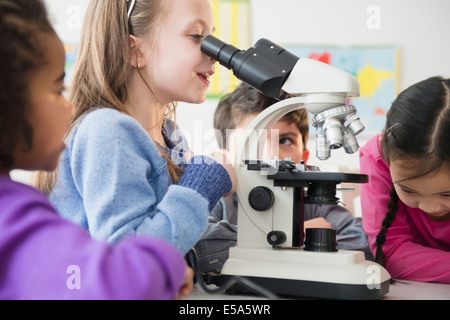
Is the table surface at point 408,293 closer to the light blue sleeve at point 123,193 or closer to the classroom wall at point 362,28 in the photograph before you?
the light blue sleeve at point 123,193

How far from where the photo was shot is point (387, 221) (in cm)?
125

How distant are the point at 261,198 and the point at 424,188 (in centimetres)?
38

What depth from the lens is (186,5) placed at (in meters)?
1.14

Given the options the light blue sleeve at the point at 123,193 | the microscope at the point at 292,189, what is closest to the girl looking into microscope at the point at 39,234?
the light blue sleeve at the point at 123,193

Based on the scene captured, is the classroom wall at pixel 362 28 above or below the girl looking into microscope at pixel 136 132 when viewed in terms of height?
above

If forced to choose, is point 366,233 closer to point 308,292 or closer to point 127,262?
point 308,292

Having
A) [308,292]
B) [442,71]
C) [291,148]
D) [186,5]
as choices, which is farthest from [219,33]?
[308,292]

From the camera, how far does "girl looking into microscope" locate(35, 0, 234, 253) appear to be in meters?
0.88

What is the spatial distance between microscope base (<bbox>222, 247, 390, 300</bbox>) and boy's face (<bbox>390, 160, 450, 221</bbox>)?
261 mm

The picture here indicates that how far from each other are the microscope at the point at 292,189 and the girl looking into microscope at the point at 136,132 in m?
0.07

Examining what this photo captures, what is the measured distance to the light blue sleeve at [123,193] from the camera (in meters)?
0.86

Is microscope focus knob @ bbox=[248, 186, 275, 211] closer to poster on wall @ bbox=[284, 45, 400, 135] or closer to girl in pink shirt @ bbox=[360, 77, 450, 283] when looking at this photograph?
girl in pink shirt @ bbox=[360, 77, 450, 283]

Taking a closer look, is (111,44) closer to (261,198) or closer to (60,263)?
(261,198)

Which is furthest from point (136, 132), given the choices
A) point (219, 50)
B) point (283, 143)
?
point (283, 143)
